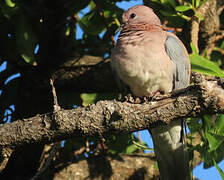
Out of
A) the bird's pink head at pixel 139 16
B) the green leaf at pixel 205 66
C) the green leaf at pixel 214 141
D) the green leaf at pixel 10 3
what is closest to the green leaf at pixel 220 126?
the green leaf at pixel 214 141

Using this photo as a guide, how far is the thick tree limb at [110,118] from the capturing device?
1.82 m

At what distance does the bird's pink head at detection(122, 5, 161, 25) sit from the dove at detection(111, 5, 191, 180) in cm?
7

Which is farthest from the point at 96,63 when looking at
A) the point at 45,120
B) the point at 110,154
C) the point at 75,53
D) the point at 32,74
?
the point at 45,120

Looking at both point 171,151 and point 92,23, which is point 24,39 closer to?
point 92,23

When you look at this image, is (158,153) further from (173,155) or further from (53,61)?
(53,61)

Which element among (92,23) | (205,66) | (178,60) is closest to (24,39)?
(92,23)

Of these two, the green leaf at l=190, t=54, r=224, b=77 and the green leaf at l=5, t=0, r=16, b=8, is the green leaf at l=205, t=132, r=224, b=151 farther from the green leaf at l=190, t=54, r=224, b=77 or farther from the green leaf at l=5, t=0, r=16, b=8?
the green leaf at l=5, t=0, r=16, b=8

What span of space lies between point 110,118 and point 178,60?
93 centimetres

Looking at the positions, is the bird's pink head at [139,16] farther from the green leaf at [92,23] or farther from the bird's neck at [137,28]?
the green leaf at [92,23]

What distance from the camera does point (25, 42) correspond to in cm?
283

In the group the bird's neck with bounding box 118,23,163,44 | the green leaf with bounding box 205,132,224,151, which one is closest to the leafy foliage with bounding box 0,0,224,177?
the bird's neck with bounding box 118,23,163,44

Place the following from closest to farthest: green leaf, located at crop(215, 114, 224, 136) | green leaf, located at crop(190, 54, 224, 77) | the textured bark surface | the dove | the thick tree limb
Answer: the thick tree limb < green leaf, located at crop(215, 114, 224, 136) < green leaf, located at crop(190, 54, 224, 77) < the dove < the textured bark surface

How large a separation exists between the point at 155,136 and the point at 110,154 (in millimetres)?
588

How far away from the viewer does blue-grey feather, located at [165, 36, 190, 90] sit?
2.64 metres
